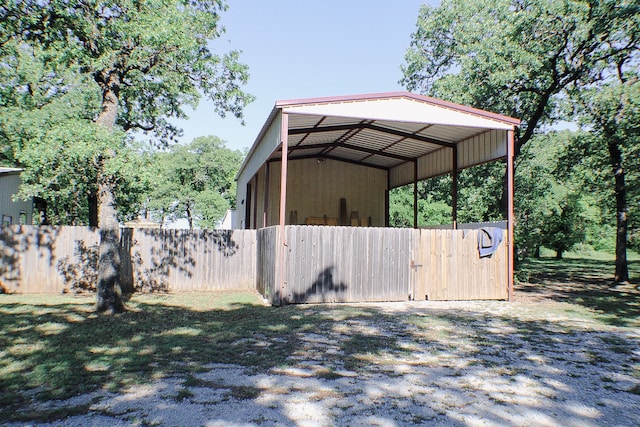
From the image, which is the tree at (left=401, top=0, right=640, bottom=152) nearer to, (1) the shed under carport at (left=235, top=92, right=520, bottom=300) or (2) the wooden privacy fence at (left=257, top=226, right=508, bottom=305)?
(1) the shed under carport at (left=235, top=92, right=520, bottom=300)

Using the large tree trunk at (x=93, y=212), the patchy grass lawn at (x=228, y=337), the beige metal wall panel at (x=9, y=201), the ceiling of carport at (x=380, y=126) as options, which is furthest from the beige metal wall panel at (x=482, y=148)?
the beige metal wall panel at (x=9, y=201)

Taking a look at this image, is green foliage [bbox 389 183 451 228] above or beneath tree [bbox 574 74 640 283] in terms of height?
beneath

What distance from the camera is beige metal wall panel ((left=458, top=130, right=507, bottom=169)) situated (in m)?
11.0

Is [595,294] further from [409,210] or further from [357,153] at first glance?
[409,210]

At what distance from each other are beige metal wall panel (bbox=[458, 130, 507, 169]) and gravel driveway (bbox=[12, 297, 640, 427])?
5475 millimetres

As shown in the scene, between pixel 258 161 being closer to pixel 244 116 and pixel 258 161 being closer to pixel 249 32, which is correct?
pixel 244 116

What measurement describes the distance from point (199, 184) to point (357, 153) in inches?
1195

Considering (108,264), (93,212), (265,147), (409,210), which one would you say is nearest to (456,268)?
(265,147)

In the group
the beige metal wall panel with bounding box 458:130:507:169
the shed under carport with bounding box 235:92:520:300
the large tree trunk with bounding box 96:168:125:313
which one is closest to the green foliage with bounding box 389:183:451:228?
the shed under carport with bounding box 235:92:520:300

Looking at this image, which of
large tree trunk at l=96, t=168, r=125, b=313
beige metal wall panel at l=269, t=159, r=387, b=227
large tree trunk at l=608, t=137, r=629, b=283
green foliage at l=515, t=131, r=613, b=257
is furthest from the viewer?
green foliage at l=515, t=131, r=613, b=257

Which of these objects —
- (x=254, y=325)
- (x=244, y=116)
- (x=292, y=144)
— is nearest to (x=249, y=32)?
(x=244, y=116)

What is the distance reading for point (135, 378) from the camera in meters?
4.16

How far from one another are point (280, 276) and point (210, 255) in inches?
152

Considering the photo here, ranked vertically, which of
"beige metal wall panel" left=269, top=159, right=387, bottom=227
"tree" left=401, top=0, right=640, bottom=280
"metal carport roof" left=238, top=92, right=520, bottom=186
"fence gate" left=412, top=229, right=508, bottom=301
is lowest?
"fence gate" left=412, top=229, right=508, bottom=301
